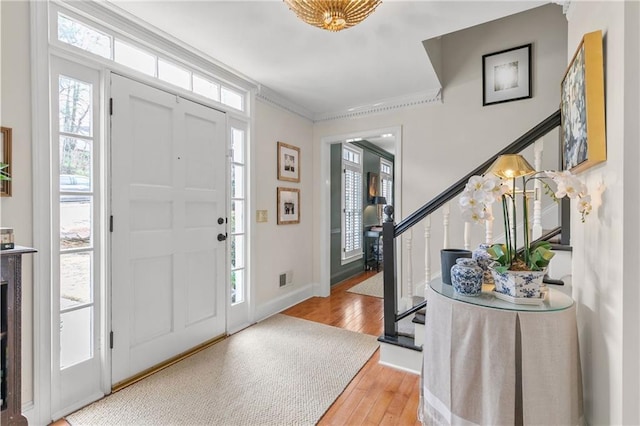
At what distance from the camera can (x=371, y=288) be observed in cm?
455

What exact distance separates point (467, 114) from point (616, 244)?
8.00ft

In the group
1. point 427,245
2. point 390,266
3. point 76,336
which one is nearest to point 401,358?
point 390,266

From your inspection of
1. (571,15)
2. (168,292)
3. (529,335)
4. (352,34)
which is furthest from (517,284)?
(168,292)

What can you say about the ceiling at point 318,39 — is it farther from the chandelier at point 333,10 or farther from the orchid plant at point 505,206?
the orchid plant at point 505,206

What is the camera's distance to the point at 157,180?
2273mm

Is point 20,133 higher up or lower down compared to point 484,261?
higher up

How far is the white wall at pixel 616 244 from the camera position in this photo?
968mm

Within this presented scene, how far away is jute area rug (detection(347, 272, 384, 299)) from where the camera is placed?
4.29 metres

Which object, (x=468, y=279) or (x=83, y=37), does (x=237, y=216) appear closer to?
(x=83, y=37)

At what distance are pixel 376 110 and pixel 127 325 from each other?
3219mm

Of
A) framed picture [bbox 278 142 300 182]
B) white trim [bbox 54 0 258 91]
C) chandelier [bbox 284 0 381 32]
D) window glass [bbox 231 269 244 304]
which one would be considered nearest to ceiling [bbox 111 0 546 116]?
white trim [bbox 54 0 258 91]

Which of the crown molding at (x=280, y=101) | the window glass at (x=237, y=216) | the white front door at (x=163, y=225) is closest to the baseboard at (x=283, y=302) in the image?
the white front door at (x=163, y=225)

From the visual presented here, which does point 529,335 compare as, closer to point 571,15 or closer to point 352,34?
point 571,15

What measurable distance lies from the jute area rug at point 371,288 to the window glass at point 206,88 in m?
3.06
